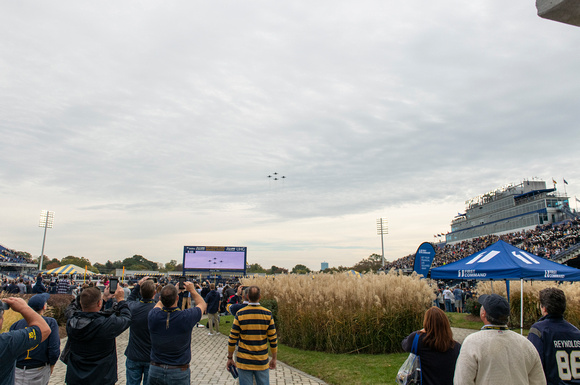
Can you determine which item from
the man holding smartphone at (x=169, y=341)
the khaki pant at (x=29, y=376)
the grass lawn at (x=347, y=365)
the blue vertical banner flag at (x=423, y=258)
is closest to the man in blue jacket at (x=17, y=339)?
the man holding smartphone at (x=169, y=341)

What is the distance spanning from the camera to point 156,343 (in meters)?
4.32

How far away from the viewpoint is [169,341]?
428cm

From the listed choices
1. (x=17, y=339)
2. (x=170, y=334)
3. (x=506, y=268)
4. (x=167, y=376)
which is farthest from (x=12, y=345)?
(x=506, y=268)

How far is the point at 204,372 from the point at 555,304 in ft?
22.9

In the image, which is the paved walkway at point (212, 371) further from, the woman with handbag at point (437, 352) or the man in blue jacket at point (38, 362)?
the woman with handbag at point (437, 352)

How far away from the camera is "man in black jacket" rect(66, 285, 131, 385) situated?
151 inches

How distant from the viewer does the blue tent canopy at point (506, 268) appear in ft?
31.6

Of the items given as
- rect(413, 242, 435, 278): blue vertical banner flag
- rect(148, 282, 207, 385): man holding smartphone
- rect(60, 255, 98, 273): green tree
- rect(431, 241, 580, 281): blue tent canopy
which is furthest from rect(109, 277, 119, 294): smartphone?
rect(60, 255, 98, 273): green tree

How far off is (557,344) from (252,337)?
3.28 metres

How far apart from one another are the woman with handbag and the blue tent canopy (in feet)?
23.7

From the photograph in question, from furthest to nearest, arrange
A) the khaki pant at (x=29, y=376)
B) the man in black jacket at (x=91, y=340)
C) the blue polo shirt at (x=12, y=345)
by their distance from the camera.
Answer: the khaki pant at (x=29, y=376) < the man in black jacket at (x=91, y=340) < the blue polo shirt at (x=12, y=345)

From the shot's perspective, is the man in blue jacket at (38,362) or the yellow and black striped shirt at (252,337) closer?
the man in blue jacket at (38,362)

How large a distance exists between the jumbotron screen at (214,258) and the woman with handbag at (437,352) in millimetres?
34061

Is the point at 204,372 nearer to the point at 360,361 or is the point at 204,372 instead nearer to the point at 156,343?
the point at 360,361
